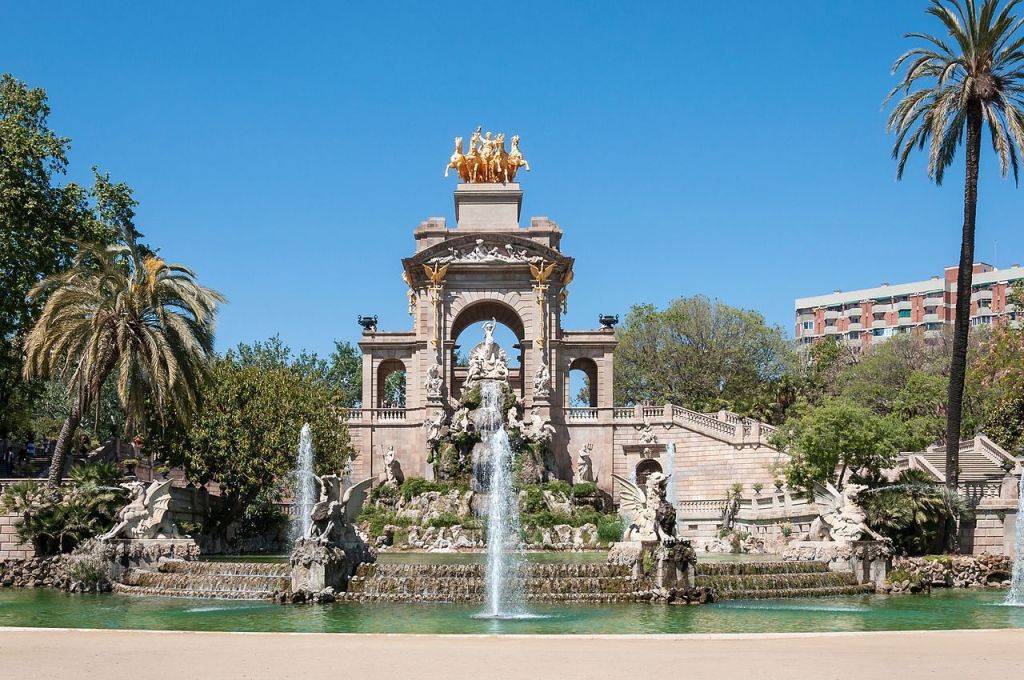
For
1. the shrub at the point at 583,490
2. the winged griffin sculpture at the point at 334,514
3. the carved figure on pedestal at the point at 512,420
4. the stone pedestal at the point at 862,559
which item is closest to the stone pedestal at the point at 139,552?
the winged griffin sculpture at the point at 334,514

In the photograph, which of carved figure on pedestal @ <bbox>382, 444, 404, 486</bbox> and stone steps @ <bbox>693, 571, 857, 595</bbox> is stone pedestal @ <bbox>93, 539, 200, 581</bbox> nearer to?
stone steps @ <bbox>693, 571, 857, 595</bbox>

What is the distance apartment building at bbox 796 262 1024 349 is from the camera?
106125 mm

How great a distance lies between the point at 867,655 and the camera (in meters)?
15.1

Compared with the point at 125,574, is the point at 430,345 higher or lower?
higher

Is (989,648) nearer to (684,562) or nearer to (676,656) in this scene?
(676,656)

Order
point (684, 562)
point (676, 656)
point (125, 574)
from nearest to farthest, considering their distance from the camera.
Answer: point (676, 656) < point (684, 562) < point (125, 574)

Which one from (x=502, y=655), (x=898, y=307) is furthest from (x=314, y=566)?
(x=898, y=307)

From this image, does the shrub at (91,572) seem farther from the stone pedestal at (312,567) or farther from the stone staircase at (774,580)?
the stone staircase at (774,580)

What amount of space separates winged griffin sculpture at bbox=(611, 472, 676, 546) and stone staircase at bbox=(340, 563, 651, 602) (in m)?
0.87

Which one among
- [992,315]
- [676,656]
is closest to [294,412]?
[676,656]

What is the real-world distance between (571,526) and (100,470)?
19251 millimetres

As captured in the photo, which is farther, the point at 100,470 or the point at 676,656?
the point at 100,470

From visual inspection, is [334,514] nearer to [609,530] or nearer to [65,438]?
[65,438]

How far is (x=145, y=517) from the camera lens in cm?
2927
